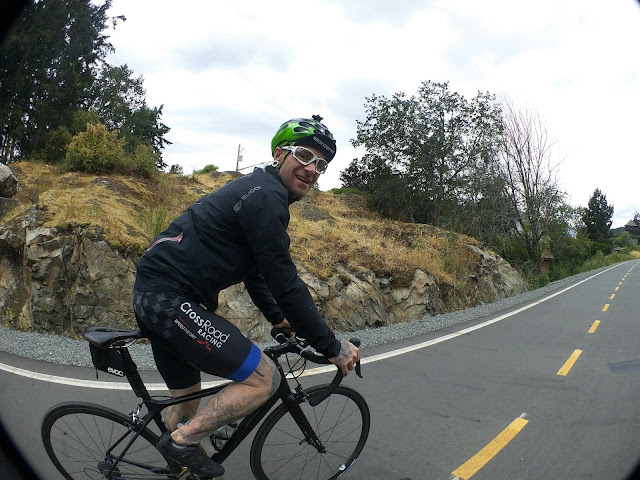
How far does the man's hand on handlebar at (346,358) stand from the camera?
225cm

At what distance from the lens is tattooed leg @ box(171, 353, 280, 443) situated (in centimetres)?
213

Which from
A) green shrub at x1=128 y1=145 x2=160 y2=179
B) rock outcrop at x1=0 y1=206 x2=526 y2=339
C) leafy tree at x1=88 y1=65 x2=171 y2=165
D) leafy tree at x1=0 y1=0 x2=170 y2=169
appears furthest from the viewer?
leafy tree at x1=88 y1=65 x2=171 y2=165

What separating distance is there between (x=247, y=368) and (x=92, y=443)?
1.20 metres

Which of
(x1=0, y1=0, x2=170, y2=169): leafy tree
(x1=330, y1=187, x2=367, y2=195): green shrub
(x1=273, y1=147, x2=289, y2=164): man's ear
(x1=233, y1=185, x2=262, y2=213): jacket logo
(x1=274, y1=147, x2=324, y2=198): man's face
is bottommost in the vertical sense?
(x1=233, y1=185, x2=262, y2=213): jacket logo

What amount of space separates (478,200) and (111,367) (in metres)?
22.2

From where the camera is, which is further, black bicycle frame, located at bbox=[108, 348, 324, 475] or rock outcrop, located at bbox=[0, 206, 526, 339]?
rock outcrop, located at bbox=[0, 206, 526, 339]

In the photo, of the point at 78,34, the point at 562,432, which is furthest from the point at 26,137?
the point at 562,432

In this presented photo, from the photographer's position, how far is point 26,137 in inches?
700

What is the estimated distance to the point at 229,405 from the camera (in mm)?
2135

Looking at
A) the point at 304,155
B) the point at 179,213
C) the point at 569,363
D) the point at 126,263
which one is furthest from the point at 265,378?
the point at 179,213

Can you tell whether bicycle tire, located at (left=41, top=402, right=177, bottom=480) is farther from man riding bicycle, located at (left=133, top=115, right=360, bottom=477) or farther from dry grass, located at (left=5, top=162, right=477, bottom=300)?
dry grass, located at (left=5, top=162, right=477, bottom=300)

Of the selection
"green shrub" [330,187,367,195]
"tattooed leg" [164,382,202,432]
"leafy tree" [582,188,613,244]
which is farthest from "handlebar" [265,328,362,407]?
"leafy tree" [582,188,613,244]

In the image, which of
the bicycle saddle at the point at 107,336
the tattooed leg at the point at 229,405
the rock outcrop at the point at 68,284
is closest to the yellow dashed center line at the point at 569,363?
the rock outcrop at the point at 68,284

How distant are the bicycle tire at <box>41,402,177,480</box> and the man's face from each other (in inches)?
62.5
